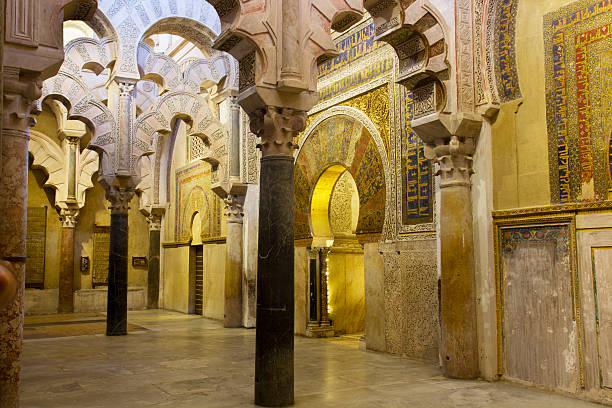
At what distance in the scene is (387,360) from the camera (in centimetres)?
685

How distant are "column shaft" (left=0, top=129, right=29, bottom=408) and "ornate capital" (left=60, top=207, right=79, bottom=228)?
35.4ft

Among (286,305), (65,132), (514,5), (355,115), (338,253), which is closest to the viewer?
(286,305)

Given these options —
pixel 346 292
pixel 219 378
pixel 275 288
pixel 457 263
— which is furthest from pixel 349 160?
pixel 275 288

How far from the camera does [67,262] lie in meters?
14.6

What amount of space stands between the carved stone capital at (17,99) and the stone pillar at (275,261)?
1775mm

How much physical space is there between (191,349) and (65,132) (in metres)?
8.09

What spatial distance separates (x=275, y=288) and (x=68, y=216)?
11.6 m

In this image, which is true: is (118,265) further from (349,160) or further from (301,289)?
(349,160)

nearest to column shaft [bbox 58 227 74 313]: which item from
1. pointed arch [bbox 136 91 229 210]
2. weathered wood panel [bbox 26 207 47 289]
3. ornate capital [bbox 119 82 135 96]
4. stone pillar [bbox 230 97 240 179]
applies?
weathered wood panel [bbox 26 207 47 289]

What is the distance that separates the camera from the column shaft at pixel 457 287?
5.78m

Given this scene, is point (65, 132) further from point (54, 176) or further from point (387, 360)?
point (387, 360)

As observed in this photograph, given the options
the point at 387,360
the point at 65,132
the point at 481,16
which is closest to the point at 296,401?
the point at 387,360

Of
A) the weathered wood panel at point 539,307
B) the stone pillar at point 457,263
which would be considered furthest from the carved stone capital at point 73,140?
the weathered wood panel at point 539,307

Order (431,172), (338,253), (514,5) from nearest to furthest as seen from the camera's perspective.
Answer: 1. (514,5)
2. (431,172)
3. (338,253)
